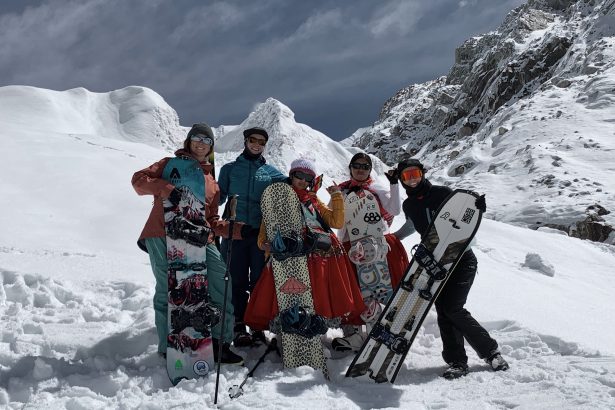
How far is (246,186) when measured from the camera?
4.73m

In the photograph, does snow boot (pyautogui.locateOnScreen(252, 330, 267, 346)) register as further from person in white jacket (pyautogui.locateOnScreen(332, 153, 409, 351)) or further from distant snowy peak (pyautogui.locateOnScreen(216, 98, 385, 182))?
distant snowy peak (pyautogui.locateOnScreen(216, 98, 385, 182))

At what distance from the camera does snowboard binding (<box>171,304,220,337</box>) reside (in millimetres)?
3943

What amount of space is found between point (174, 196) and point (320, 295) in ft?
5.15

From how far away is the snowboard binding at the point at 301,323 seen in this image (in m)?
4.18

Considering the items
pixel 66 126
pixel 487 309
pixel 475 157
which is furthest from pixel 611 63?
pixel 487 309

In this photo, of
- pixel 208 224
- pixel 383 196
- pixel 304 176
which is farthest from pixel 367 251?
pixel 208 224

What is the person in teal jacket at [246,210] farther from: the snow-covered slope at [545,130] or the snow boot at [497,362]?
the snow-covered slope at [545,130]

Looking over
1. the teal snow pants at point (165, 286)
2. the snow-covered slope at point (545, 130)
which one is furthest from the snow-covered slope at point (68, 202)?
the snow-covered slope at point (545, 130)

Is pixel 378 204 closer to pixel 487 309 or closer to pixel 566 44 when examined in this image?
pixel 487 309

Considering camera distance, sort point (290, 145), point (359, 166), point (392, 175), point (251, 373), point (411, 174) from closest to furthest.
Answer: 1. point (251, 373)
2. point (411, 174)
3. point (392, 175)
4. point (359, 166)
5. point (290, 145)

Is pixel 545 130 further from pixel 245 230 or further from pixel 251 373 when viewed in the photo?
pixel 251 373

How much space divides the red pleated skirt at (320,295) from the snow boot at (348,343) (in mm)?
303

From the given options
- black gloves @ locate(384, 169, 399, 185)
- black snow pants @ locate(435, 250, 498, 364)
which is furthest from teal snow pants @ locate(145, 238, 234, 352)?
black snow pants @ locate(435, 250, 498, 364)

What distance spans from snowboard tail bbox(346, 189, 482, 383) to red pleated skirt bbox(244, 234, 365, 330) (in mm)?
364
